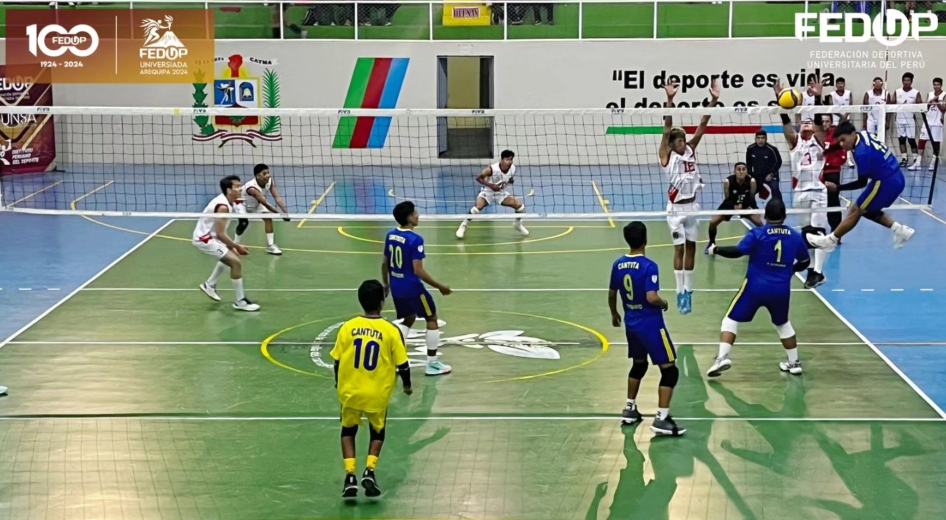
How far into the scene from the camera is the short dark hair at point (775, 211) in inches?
469

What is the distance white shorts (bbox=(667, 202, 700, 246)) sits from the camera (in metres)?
15.2

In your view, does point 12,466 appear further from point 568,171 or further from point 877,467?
point 568,171

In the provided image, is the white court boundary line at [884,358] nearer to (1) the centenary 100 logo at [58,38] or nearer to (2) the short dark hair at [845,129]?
(2) the short dark hair at [845,129]

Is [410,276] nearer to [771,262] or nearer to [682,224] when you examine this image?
[771,262]

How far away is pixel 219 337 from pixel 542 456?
18.3 feet

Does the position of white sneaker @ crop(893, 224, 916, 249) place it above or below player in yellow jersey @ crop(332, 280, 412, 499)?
above

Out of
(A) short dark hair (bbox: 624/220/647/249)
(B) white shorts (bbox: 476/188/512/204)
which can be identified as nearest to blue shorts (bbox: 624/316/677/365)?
(A) short dark hair (bbox: 624/220/647/249)

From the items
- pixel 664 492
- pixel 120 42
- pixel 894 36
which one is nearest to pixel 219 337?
pixel 664 492

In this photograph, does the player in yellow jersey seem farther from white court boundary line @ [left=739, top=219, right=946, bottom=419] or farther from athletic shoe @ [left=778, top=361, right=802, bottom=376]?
white court boundary line @ [left=739, top=219, right=946, bottom=419]

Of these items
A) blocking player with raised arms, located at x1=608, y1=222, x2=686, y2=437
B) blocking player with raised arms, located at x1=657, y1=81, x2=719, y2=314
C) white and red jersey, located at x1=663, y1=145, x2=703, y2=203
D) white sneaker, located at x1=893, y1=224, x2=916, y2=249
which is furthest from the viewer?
white and red jersey, located at x1=663, y1=145, x2=703, y2=203

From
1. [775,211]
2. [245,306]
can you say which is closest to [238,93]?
[245,306]

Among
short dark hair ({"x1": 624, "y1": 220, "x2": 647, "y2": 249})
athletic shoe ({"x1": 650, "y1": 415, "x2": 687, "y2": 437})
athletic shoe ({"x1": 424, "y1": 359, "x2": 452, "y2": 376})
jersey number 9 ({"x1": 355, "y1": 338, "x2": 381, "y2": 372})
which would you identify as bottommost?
athletic shoe ({"x1": 650, "y1": 415, "x2": 687, "y2": 437})

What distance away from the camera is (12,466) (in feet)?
33.1

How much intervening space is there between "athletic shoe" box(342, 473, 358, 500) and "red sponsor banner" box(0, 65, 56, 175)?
74.0 ft
